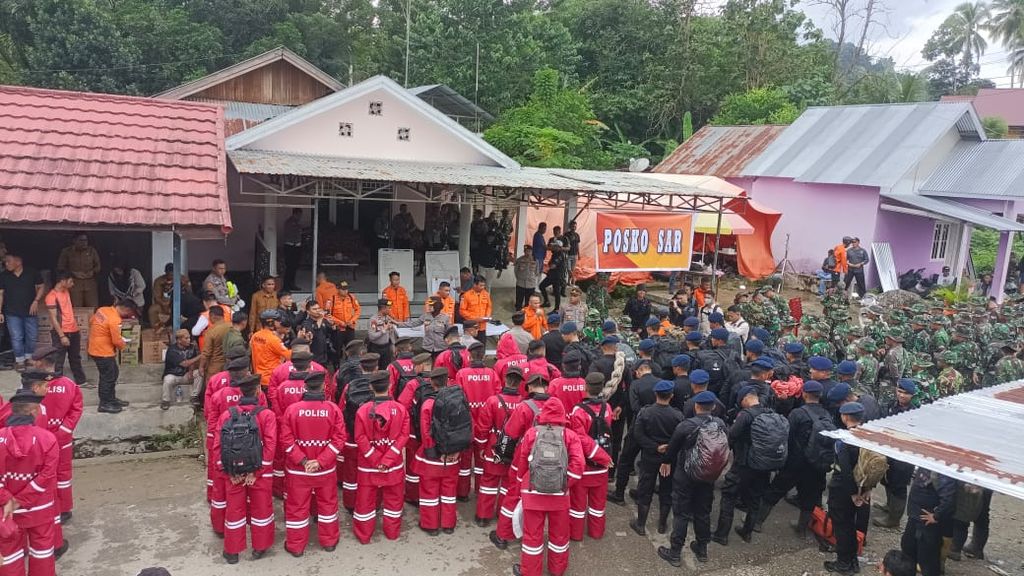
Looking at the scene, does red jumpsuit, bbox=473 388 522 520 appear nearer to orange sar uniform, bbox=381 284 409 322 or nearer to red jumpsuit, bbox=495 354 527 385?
red jumpsuit, bbox=495 354 527 385

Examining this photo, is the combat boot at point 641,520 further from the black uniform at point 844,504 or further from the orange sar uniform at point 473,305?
the orange sar uniform at point 473,305

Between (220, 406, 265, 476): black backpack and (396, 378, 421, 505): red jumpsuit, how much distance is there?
4.69 ft

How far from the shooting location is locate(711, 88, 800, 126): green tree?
1222 inches

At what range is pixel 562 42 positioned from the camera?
34188 mm

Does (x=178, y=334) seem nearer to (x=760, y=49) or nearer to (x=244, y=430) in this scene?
(x=244, y=430)

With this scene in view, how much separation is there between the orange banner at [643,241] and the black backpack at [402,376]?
7.02m

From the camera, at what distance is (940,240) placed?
22031 mm

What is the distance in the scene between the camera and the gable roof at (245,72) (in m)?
27.7

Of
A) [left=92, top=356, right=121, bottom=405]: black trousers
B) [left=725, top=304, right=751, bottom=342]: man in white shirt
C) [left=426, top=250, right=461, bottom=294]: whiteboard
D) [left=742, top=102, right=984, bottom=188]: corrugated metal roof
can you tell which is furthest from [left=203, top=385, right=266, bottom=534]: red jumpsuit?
[left=742, top=102, right=984, bottom=188]: corrugated metal roof

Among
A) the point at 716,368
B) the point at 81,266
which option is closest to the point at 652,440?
the point at 716,368

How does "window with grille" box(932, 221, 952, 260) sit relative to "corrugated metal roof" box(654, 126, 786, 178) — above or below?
below

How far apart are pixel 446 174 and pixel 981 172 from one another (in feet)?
53.9

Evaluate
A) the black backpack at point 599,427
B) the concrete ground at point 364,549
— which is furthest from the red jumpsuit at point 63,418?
the black backpack at point 599,427

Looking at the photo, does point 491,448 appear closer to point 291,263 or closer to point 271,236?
point 271,236
